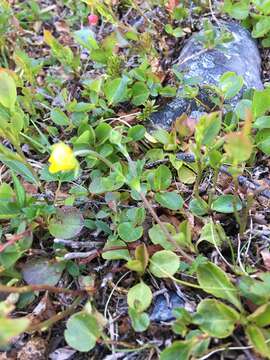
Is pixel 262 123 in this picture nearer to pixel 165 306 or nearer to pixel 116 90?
pixel 116 90

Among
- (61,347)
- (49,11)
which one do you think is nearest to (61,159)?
(61,347)

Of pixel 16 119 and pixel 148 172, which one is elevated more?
pixel 16 119

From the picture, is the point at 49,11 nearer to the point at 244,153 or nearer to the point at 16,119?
the point at 16,119

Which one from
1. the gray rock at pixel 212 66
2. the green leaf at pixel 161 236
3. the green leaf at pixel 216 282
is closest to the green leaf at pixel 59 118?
the gray rock at pixel 212 66

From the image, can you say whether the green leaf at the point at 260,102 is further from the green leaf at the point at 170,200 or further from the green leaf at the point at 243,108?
the green leaf at the point at 170,200

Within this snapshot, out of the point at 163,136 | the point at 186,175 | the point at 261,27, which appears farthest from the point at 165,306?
the point at 261,27

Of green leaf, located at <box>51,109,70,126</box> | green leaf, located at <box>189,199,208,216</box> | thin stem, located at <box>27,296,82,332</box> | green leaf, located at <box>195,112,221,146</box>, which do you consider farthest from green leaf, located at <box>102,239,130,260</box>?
green leaf, located at <box>51,109,70,126</box>
